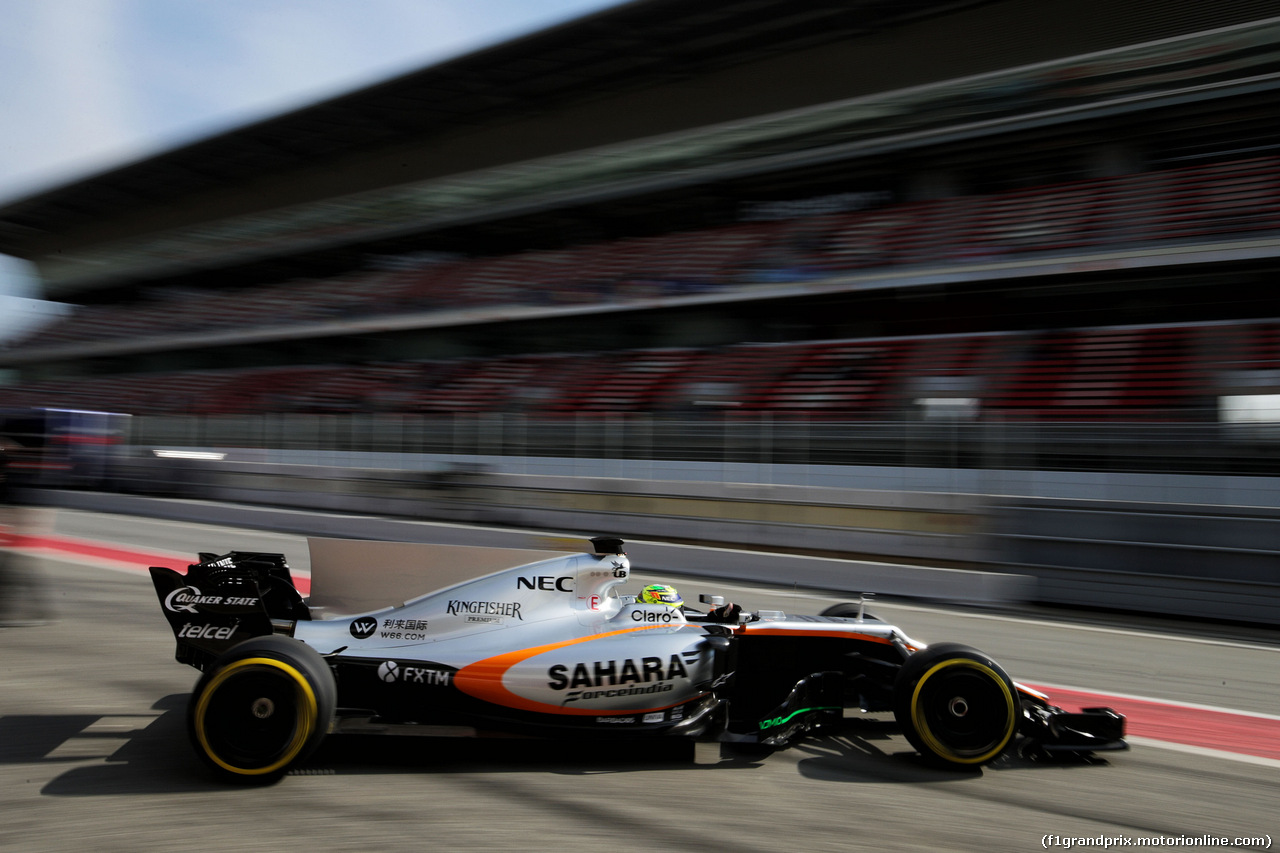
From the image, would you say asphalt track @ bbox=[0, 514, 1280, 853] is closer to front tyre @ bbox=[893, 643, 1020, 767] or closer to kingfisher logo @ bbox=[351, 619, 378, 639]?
front tyre @ bbox=[893, 643, 1020, 767]

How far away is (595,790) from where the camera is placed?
3.53 meters

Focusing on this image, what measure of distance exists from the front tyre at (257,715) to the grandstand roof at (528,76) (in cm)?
1709

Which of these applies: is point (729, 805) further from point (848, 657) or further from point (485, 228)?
point (485, 228)

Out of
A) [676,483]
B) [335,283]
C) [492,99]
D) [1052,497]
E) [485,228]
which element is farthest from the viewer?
[335,283]

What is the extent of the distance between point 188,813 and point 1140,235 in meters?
15.4

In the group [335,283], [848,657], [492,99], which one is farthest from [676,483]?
[335,283]

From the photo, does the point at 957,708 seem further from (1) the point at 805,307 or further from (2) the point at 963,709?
(1) the point at 805,307

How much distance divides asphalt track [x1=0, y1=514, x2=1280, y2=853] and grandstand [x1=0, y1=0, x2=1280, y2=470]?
Result: 5.41 metres

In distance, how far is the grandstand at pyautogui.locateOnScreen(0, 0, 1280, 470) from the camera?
13.8 metres

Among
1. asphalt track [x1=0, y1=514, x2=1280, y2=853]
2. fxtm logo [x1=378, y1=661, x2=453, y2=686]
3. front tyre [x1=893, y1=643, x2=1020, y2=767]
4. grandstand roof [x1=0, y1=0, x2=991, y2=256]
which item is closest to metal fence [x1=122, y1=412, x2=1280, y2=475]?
asphalt track [x1=0, y1=514, x2=1280, y2=853]

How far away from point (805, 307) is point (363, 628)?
15.6 m

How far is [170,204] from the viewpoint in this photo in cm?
3338

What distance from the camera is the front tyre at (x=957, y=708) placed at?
3.82m

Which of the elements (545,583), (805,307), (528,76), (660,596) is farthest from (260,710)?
(528,76)
